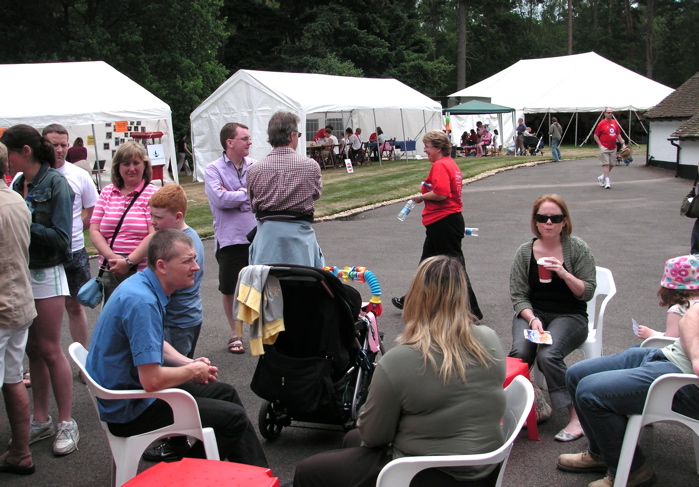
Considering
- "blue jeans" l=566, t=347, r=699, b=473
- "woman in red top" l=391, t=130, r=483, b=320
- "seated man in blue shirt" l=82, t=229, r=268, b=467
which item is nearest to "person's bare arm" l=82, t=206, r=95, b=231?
"seated man in blue shirt" l=82, t=229, r=268, b=467

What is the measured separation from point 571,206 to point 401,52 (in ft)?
83.5

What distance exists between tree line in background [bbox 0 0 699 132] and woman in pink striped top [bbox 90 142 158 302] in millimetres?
15342

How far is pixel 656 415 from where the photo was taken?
348 centimetres

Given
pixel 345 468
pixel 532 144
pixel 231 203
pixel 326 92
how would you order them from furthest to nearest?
pixel 532 144
pixel 326 92
pixel 231 203
pixel 345 468

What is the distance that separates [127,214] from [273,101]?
1823cm

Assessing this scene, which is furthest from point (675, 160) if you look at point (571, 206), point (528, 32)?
point (528, 32)

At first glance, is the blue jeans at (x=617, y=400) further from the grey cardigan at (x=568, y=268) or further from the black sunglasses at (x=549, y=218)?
the black sunglasses at (x=549, y=218)

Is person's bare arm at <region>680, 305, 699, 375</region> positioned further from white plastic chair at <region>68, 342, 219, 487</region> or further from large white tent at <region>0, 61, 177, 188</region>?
large white tent at <region>0, 61, 177, 188</region>

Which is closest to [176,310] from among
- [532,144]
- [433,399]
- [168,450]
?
[168,450]

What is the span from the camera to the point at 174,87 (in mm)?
28797

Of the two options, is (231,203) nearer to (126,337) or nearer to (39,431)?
(39,431)

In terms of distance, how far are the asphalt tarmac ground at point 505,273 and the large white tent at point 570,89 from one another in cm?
1369

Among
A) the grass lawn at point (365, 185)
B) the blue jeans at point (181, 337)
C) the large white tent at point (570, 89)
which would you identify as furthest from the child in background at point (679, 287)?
the large white tent at point (570, 89)

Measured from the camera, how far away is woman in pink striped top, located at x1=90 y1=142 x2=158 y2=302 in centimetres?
484
